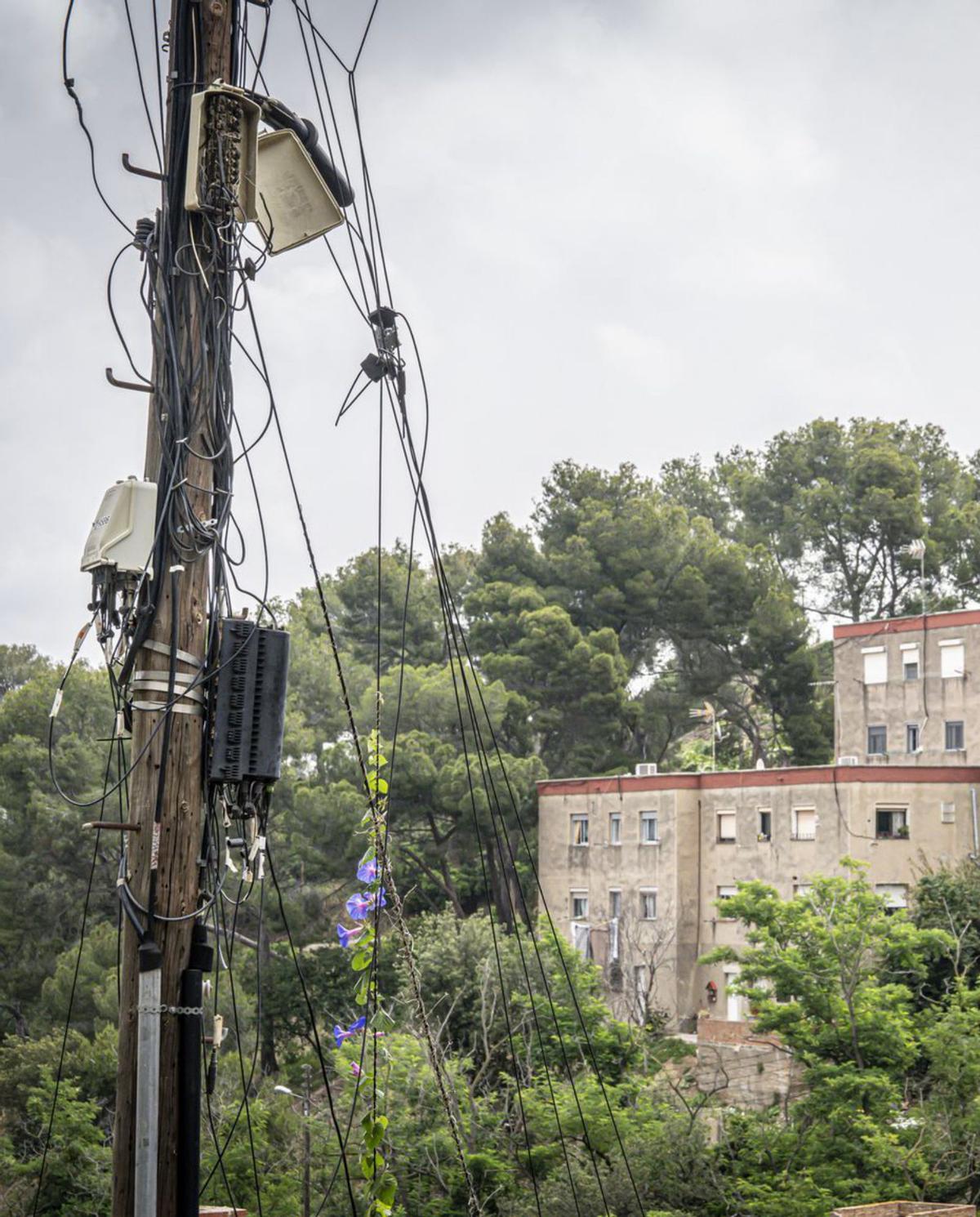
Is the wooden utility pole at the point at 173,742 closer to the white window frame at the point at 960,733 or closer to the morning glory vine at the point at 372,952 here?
the morning glory vine at the point at 372,952

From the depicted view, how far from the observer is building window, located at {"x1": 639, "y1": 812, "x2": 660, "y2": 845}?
4025cm

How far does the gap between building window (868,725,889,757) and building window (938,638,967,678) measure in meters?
2.49

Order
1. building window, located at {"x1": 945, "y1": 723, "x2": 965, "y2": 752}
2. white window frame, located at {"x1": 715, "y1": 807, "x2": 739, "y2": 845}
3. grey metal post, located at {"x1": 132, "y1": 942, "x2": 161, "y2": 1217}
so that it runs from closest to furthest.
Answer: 1. grey metal post, located at {"x1": 132, "y1": 942, "x2": 161, "y2": 1217}
2. white window frame, located at {"x1": 715, "y1": 807, "x2": 739, "y2": 845}
3. building window, located at {"x1": 945, "y1": 723, "x2": 965, "y2": 752}

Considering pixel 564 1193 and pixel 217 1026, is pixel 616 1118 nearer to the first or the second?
pixel 564 1193

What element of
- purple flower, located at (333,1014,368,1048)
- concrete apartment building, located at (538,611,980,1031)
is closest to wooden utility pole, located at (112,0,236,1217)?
purple flower, located at (333,1014,368,1048)

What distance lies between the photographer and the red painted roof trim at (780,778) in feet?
122

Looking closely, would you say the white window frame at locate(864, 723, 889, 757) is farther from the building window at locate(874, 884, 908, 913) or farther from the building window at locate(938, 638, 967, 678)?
the building window at locate(874, 884, 908, 913)

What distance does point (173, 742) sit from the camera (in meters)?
5.86

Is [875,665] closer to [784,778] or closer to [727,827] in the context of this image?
[784,778]

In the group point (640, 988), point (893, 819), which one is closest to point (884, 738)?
point (893, 819)

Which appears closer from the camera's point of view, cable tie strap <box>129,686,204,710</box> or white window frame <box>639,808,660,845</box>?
cable tie strap <box>129,686,204,710</box>

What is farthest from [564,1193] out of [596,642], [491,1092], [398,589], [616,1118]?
[398,589]

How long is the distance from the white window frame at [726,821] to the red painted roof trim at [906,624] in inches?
287

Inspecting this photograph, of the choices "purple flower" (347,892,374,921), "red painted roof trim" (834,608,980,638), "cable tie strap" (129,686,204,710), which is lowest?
"purple flower" (347,892,374,921)
